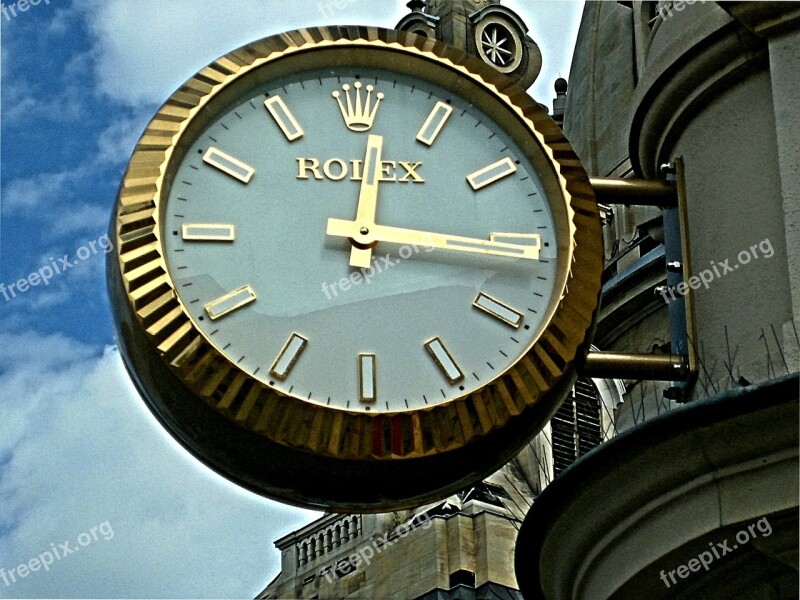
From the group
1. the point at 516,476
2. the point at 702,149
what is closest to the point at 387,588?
the point at 516,476

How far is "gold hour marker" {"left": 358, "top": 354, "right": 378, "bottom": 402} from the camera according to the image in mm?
9680

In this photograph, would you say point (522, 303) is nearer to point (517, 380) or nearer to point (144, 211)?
point (517, 380)

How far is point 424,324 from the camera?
32.8 ft

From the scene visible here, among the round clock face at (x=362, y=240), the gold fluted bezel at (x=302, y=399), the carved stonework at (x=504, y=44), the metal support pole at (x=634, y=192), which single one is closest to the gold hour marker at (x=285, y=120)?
the round clock face at (x=362, y=240)

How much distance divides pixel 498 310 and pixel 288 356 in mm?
931

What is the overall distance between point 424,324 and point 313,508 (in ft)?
3.04

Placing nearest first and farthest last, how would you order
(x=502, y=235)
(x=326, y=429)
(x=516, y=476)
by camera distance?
(x=326, y=429)
(x=502, y=235)
(x=516, y=476)

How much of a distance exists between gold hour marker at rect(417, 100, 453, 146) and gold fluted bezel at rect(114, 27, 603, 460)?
0.38ft

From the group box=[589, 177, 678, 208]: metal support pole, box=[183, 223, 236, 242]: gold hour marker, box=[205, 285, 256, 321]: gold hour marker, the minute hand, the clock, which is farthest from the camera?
box=[589, 177, 678, 208]: metal support pole

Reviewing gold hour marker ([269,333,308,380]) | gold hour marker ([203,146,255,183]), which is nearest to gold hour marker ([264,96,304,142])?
gold hour marker ([203,146,255,183])

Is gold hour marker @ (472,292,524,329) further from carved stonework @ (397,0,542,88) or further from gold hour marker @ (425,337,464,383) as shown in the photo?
carved stonework @ (397,0,542,88)

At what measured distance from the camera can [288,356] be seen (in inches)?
385

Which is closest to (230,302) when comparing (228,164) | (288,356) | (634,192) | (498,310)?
(288,356)

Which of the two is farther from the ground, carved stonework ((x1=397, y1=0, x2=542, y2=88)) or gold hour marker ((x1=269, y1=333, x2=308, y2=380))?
carved stonework ((x1=397, y1=0, x2=542, y2=88))
